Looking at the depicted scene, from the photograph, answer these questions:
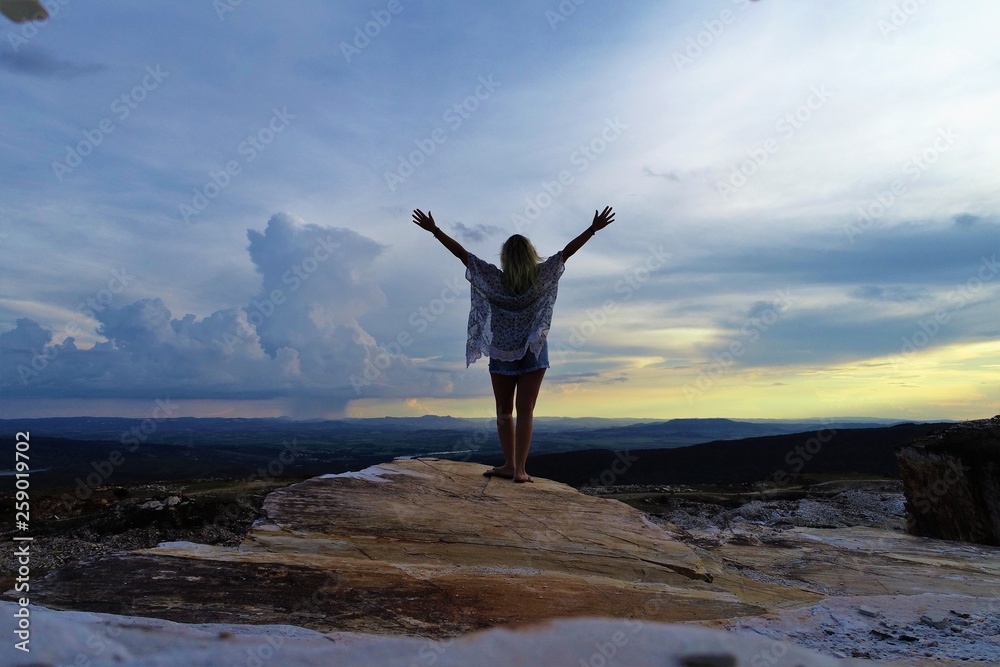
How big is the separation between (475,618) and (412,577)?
29.3 inches

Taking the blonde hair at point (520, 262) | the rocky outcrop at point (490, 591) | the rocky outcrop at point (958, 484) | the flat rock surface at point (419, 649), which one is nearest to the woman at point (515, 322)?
the blonde hair at point (520, 262)

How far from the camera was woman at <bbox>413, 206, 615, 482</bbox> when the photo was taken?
6473 mm

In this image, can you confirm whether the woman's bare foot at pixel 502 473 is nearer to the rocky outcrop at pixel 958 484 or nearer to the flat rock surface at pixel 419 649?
the flat rock surface at pixel 419 649

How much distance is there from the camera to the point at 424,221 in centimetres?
622

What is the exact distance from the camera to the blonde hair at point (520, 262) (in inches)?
253

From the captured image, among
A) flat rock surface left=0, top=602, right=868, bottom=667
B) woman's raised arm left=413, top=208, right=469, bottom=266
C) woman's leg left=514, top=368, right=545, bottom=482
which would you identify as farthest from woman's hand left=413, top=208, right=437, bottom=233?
→ flat rock surface left=0, top=602, right=868, bottom=667

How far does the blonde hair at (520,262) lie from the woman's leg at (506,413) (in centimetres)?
111

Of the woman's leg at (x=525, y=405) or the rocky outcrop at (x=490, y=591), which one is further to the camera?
the woman's leg at (x=525, y=405)

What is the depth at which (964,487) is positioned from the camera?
7539 mm

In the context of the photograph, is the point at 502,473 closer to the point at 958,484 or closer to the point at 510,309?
the point at 510,309

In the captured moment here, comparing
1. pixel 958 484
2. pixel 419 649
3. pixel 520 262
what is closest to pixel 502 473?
pixel 520 262

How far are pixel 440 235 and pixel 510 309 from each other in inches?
45.6

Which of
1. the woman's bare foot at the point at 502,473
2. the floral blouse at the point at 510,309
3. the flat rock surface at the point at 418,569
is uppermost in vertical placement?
the floral blouse at the point at 510,309

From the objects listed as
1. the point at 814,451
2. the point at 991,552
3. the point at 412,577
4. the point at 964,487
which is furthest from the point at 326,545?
the point at 814,451
